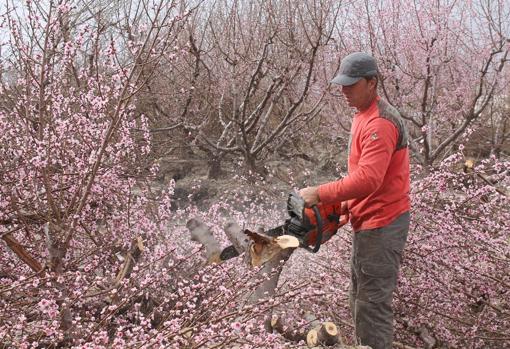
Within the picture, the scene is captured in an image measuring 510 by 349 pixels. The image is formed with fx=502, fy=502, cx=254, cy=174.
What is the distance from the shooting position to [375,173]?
2.80 meters

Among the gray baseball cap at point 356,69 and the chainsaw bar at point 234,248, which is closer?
the gray baseball cap at point 356,69

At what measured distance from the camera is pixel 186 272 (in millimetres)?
4648

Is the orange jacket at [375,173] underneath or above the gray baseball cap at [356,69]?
underneath

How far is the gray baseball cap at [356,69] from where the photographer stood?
115 inches

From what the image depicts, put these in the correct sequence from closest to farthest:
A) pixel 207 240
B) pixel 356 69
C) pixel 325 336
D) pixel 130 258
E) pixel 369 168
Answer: pixel 369 168 < pixel 356 69 < pixel 325 336 < pixel 130 258 < pixel 207 240

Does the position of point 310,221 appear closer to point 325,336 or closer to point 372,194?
point 372,194

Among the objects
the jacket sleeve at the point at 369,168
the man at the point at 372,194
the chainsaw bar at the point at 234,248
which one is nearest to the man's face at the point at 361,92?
the man at the point at 372,194

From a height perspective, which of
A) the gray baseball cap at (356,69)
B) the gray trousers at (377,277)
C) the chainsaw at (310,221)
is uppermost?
the gray baseball cap at (356,69)

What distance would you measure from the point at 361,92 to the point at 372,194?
620 mm

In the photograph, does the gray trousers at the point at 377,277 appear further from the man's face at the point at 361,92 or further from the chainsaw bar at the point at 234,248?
the man's face at the point at 361,92

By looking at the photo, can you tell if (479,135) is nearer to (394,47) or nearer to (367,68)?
(394,47)

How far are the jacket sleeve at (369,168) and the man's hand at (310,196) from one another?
0.9 inches

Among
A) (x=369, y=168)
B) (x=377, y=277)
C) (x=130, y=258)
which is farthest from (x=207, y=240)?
(x=369, y=168)

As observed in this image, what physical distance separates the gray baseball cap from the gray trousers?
888mm
